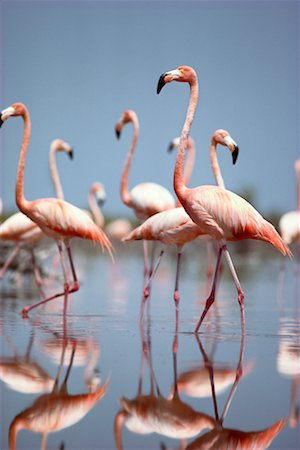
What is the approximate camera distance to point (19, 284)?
11.4 m

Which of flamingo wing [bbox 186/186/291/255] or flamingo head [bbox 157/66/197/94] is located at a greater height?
flamingo head [bbox 157/66/197/94]

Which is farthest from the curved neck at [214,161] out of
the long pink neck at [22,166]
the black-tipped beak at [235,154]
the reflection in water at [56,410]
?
the reflection in water at [56,410]

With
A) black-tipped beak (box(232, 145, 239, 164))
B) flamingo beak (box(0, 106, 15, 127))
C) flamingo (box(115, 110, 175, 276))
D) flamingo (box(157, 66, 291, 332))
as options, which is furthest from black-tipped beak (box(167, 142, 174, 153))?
flamingo (box(157, 66, 291, 332))

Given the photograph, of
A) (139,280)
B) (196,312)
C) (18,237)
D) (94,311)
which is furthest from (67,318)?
(139,280)

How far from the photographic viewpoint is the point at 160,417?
3.63 metres

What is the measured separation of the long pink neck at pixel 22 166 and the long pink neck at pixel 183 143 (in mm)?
1842

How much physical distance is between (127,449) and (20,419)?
1.72ft

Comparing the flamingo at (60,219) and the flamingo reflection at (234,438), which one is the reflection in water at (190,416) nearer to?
the flamingo reflection at (234,438)

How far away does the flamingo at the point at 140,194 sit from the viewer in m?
9.70

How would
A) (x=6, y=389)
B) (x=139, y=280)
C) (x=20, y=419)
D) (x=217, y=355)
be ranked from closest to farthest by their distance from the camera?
(x=20, y=419), (x=6, y=389), (x=217, y=355), (x=139, y=280)

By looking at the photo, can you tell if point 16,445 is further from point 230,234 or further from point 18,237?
point 18,237

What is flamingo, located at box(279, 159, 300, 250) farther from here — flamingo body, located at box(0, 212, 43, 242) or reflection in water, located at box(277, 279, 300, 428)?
reflection in water, located at box(277, 279, 300, 428)

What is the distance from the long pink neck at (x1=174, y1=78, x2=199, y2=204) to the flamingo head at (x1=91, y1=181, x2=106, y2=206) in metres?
10.9

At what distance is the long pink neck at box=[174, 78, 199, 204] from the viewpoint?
6.37m
